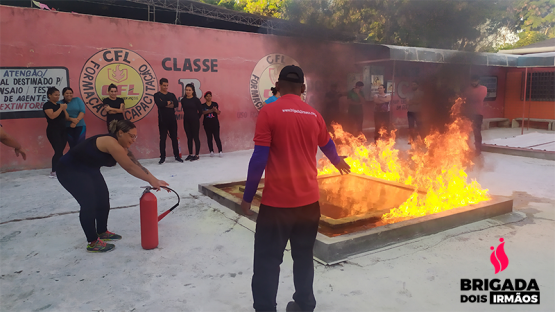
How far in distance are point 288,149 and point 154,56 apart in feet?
25.5

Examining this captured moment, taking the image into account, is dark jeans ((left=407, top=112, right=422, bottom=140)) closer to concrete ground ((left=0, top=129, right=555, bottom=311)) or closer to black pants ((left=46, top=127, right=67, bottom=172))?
concrete ground ((left=0, top=129, right=555, bottom=311))

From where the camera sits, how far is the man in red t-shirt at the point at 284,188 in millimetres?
2469

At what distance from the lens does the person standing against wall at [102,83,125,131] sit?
8.16m

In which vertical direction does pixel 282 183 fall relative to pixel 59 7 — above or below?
below

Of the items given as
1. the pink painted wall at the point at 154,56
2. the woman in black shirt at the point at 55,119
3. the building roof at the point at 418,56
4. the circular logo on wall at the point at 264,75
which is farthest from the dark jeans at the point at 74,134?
the building roof at the point at 418,56

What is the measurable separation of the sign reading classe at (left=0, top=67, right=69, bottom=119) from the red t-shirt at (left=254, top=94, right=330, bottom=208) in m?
7.40

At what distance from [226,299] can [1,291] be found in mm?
1816

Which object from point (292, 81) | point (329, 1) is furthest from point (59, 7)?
point (292, 81)

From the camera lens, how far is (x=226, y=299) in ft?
9.52

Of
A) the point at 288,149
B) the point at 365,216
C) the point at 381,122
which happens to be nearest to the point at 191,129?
the point at 381,122

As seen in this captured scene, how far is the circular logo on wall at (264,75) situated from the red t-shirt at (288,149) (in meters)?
8.51

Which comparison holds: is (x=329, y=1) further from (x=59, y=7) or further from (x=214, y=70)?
(x=59, y=7)

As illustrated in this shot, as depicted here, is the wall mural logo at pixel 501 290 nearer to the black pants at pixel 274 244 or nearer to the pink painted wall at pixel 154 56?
the black pants at pixel 274 244

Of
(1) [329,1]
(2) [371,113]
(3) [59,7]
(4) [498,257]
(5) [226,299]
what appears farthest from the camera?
(1) [329,1]
